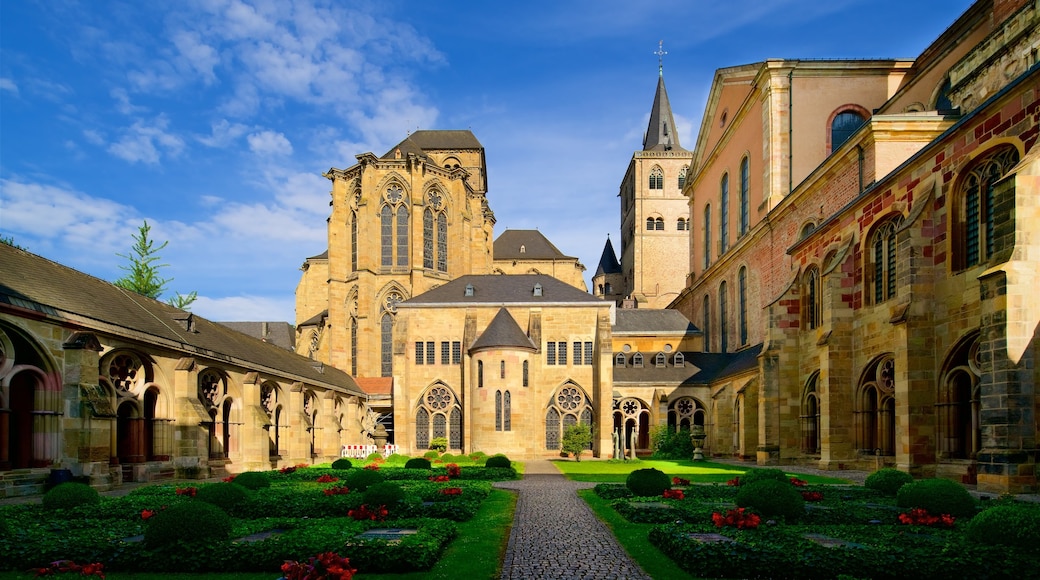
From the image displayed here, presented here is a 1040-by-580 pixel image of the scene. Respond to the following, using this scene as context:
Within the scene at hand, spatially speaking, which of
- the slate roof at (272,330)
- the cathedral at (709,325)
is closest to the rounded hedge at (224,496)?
the cathedral at (709,325)

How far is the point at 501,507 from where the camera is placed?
16.5 meters

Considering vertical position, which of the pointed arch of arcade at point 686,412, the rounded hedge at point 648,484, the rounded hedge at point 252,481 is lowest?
the pointed arch of arcade at point 686,412

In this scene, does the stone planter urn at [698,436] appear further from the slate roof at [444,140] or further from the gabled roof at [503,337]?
the slate roof at [444,140]

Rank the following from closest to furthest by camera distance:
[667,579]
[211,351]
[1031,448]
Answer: [667,579] < [1031,448] < [211,351]

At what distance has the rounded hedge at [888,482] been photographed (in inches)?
675

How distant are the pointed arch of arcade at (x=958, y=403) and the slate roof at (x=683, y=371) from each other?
923 inches

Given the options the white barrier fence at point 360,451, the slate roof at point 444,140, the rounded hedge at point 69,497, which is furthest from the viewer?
the slate roof at point 444,140

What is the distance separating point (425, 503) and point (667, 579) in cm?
846

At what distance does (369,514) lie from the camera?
13.9 m

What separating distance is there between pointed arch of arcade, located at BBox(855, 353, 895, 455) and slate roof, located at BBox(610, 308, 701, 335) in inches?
1098

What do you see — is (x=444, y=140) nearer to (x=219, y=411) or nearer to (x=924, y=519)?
(x=219, y=411)

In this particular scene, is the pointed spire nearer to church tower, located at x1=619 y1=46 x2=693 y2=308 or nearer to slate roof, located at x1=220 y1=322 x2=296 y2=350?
church tower, located at x1=619 y1=46 x2=693 y2=308

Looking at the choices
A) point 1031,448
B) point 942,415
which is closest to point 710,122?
point 942,415

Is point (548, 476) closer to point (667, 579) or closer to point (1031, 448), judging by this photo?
point (1031, 448)
